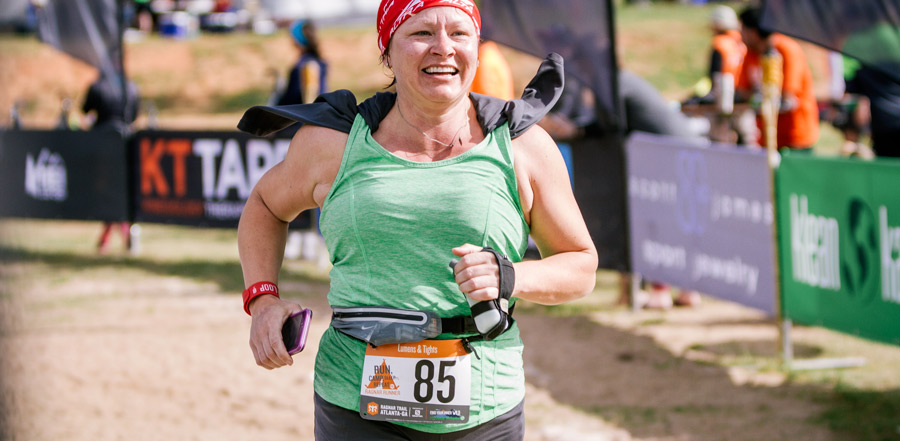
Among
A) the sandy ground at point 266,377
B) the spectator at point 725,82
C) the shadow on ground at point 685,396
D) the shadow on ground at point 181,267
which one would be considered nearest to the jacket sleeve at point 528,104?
the sandy ground at point 266,377

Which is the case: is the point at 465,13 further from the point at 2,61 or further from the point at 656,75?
the point at 656,75

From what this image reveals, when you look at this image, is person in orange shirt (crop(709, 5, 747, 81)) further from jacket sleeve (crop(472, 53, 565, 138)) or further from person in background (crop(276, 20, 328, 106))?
jacket sleeve (crop(472, 53, 565, 138))

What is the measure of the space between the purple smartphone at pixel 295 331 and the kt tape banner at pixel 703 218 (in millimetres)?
4521

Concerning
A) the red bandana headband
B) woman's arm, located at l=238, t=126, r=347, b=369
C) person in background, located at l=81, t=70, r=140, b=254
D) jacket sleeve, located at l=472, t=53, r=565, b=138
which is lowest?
person in background, located at l=81, t=70, r=140, b=254

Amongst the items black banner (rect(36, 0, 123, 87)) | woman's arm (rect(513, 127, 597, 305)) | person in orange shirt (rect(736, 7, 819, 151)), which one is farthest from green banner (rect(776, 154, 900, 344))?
black banner (rect(36, 0, 123, 87))

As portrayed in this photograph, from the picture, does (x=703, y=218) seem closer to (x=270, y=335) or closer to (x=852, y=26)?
(x=852, y=26)

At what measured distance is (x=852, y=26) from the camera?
19.3ft

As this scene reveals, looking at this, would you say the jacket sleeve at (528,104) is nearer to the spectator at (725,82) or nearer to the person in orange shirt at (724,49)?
the spectator at (725,82)

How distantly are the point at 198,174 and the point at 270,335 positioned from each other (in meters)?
7.79

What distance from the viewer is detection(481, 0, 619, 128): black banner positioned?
7.56 m

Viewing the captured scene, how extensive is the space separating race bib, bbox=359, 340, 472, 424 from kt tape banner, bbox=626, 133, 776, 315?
432 centimetres

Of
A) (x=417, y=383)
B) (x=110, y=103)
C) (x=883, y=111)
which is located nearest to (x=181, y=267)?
(x=110, y=103)

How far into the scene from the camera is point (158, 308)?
333 inches

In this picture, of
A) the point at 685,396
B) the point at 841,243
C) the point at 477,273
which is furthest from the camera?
the point at 685,396
